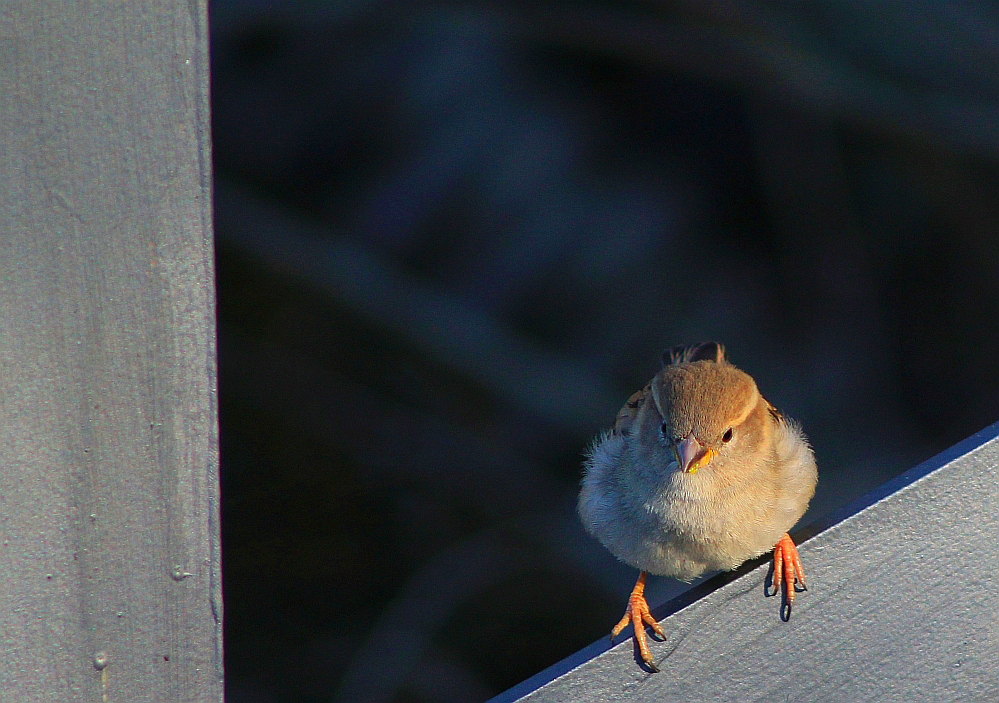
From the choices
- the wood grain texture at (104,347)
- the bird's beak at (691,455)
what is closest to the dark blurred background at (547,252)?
the bird's beak at (691,455)

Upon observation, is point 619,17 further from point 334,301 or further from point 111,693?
point 111,693

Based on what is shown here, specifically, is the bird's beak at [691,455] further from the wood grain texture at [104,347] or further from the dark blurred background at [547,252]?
the dark blurred background at [547,252]

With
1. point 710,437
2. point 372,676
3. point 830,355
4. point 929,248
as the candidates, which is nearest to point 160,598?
point 710,437

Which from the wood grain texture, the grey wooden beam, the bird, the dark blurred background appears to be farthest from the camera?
the dark blurred background

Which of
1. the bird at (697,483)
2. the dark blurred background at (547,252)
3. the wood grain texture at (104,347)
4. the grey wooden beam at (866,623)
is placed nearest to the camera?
the wood grain texture at (104,347)

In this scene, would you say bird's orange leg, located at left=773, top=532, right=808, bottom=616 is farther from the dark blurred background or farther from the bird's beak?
the dark blurred background

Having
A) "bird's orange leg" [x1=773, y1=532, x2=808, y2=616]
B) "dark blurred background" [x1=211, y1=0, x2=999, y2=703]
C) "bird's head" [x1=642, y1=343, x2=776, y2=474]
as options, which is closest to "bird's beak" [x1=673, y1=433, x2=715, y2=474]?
"bird's head" [x1=642, y1=343, x2=776, y2=474]
